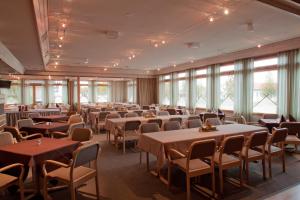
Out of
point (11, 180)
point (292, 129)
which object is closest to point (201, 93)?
Result: point (292, 129)

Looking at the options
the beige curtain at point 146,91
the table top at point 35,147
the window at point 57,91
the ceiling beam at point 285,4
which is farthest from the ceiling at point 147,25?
the window at point 57,91

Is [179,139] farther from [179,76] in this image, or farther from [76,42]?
[179,76]

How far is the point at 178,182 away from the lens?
357cm

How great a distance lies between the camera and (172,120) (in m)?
5.75

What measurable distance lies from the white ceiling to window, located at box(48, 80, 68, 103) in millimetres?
10204

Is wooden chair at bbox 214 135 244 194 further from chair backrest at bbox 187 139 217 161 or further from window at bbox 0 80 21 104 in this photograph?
window at bbox 0 80 21 104

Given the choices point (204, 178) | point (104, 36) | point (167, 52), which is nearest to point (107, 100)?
point (167, 52)

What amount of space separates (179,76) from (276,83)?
5.72 m

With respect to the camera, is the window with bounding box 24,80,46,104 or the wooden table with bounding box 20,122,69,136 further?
the window with bounding box 24,80,46,104

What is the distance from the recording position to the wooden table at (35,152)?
2.75m

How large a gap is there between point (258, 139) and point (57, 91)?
16901 mm

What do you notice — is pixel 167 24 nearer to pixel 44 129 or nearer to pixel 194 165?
pixel 194 165

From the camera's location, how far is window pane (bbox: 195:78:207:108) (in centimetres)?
1045

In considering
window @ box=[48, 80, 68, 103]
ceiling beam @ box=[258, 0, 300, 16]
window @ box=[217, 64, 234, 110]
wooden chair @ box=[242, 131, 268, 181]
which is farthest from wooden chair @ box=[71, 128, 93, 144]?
window @ box=[48, 80, 68, 103]
